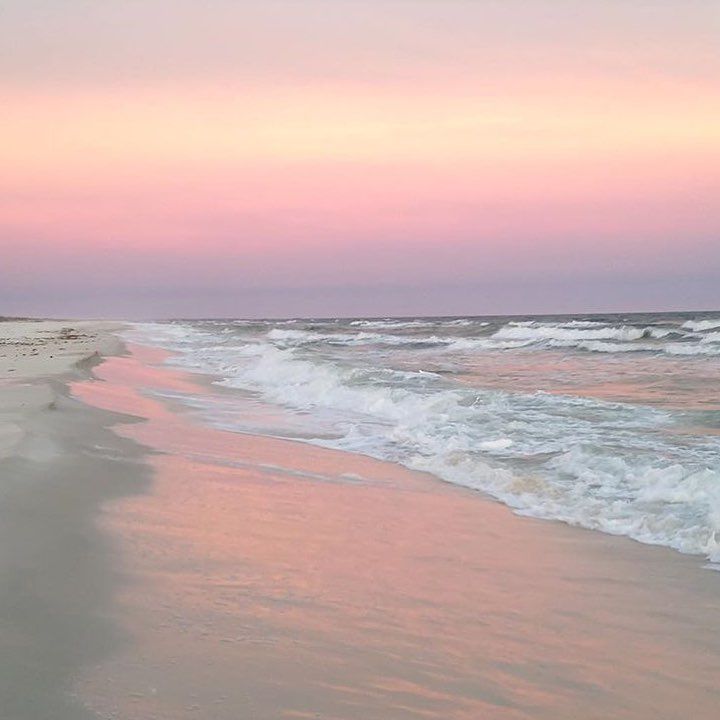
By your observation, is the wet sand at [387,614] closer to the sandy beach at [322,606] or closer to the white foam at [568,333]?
the sandy beach at [322,606]

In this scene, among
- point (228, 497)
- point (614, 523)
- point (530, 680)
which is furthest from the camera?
point (228, 497)

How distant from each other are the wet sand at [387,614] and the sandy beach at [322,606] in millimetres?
11

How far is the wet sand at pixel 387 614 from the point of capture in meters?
2.80

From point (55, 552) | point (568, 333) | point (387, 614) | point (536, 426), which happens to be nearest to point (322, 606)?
point (387, 614)

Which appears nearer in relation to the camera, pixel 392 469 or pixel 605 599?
pixel 605 599

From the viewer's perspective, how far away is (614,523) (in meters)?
5.46

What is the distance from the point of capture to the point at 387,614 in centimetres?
364

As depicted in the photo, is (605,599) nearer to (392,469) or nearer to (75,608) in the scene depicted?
(75,608)

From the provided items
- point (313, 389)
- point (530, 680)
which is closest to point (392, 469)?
point (530, 680)

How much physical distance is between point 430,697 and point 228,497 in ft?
10.7

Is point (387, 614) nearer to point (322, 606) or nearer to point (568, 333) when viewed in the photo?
point (322, 606)

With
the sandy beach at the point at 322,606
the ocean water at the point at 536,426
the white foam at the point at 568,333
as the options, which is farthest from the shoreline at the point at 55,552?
the white foam at the point at 568,333

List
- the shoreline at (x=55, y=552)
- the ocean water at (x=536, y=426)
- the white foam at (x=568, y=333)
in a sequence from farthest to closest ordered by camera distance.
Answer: the white foam at (x=568, y=333)
the ocean water at (x=536, y=426)
the shoreline at (x=55, y=552)

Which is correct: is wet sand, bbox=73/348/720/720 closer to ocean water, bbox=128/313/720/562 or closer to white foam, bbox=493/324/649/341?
ocean water, bbox=128/313/720/562
